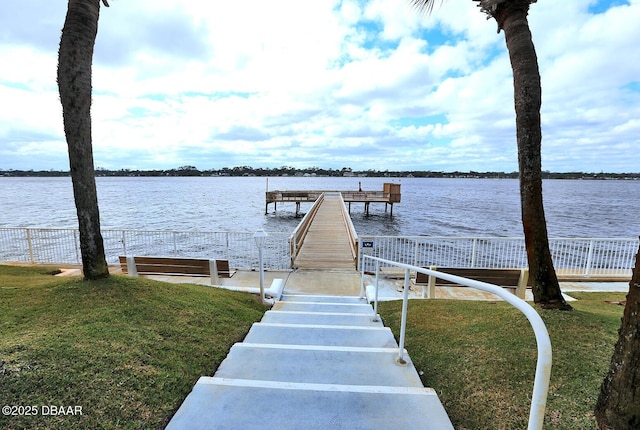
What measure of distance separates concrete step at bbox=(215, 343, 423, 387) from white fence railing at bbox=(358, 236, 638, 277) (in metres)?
4.55

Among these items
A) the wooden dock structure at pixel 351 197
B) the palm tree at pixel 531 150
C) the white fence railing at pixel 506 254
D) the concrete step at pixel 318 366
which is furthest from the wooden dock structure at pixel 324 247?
the wooden dock structure at pixel 351 197

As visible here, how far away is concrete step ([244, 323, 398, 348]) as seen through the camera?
10.7 feet

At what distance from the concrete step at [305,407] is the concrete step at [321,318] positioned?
197cm

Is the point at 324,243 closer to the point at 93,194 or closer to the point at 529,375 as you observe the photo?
the point at 93,194

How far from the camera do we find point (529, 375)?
2.49m

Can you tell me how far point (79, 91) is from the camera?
12.8ft

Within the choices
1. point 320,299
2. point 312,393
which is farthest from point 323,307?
point 312,393

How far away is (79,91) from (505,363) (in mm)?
5588

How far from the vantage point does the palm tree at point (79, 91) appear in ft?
12.7

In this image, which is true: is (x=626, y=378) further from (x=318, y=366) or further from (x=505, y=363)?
(x=318, y=366)

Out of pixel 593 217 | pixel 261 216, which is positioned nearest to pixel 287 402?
pixel 261 216

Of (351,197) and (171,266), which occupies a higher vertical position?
(171,266)

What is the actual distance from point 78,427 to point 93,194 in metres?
3.23

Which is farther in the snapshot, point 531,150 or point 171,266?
point 171,266
